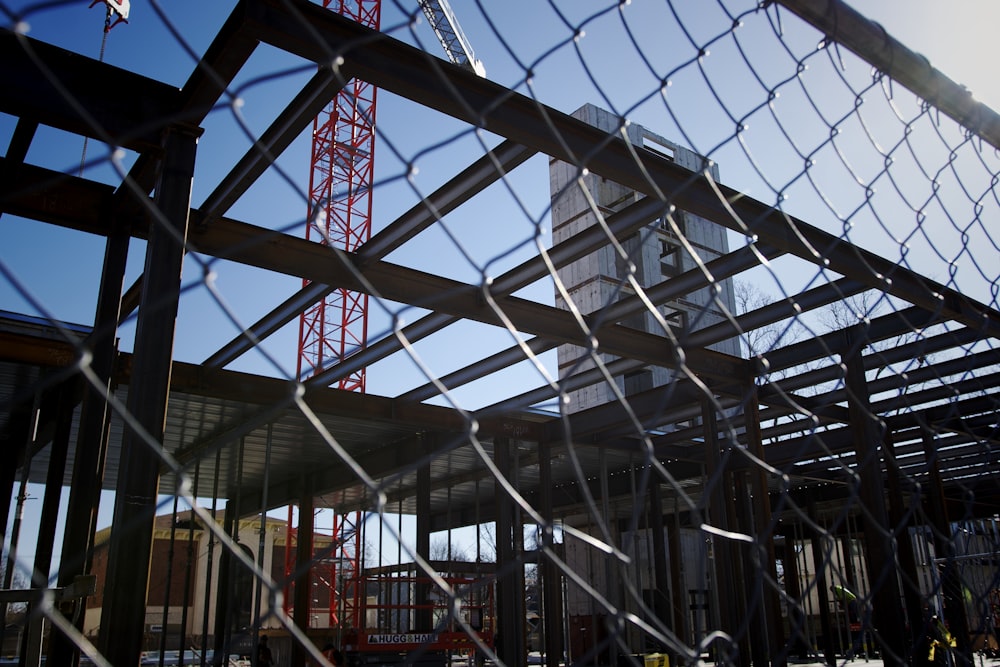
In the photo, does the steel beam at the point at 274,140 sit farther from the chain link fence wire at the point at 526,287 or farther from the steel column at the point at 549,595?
the steel column at the point at 549,595

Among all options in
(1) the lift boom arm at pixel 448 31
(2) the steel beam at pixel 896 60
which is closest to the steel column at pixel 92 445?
(2) the steel beam at pixel 896 60

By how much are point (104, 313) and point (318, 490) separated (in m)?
11.5

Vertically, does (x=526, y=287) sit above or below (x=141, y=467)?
above

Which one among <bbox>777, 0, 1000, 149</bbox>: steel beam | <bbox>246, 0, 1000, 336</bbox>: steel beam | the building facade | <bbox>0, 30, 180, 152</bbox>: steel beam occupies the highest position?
the building facade

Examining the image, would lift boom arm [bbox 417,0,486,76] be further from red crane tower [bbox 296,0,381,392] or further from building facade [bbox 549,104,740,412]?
building facade [bbox 549,104,740,412]

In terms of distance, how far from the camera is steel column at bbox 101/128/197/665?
3766 mm

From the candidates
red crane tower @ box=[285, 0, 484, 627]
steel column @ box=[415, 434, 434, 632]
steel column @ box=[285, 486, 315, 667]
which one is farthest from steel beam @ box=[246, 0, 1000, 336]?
red crane tower @ box=[285, 0, 484, 627]

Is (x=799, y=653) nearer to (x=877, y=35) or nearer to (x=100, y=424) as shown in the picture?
(x=100, y=424)

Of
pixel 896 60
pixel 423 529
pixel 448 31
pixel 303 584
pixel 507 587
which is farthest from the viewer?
pixel 448 31

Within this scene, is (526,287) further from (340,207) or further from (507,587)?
(340,207)

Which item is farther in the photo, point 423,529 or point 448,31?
point 448,31

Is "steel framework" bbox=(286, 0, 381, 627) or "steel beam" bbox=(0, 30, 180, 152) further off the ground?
"steel framework" bbox=(286, 0, 381, 627)

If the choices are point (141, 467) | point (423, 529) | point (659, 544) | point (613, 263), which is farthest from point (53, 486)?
point (613, 263)

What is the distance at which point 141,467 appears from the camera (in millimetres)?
3859
